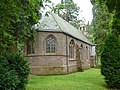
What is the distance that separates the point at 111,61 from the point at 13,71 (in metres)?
9.25

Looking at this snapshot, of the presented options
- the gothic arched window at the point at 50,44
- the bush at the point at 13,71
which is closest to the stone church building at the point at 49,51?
the gothic arched window at the point at 50,44

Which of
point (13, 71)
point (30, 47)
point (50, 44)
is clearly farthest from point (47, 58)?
point (13, 71)

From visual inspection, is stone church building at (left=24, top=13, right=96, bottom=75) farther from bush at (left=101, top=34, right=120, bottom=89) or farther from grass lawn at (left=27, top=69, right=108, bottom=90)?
bush at (left=101, top=34, right=120, bottom=89)

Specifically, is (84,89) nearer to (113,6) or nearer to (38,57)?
(113,6)

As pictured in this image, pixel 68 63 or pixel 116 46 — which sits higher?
pixel 116 46

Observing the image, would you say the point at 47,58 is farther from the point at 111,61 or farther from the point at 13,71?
the point at 13,71

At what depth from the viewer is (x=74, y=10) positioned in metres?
62.7

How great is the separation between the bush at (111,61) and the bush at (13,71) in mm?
7781

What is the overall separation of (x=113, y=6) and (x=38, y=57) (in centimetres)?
1858

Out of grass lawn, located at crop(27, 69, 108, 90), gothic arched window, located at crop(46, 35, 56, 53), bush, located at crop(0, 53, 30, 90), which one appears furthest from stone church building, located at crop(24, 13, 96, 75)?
bush, located at crop(0, 53, 30, 90)

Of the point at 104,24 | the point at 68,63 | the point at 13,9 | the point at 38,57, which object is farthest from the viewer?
the point at 104,24

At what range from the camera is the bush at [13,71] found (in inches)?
381

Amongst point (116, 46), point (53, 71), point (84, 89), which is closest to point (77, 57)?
point (53, 71)

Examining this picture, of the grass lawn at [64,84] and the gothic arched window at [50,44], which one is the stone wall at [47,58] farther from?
the grass lawn at [64,84]
